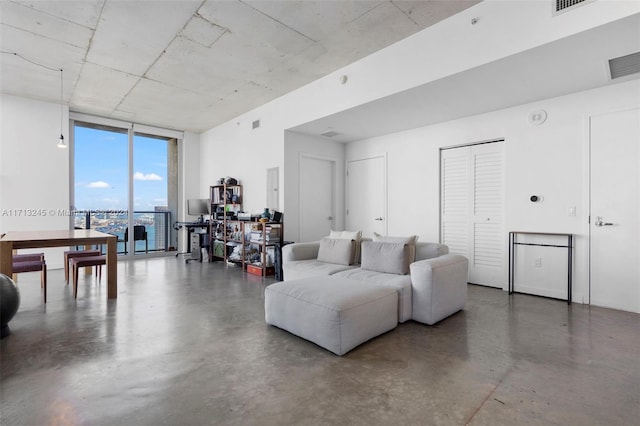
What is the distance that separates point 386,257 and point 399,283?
0.48m

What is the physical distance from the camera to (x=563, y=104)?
3.94m

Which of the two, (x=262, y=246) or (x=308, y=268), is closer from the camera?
(x=308, y=268)

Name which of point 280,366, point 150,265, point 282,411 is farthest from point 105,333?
point 150,265

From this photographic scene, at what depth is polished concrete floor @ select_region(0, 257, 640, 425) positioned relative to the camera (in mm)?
1711

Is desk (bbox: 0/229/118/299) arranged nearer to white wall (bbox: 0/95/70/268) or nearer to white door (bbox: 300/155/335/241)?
white wall (bbox: 0/95/70/268)

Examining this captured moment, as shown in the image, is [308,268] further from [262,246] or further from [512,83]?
[512,83]

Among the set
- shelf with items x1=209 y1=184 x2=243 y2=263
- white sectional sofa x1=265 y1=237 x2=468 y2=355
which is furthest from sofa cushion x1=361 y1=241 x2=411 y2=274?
shelf with items x1=209 y1=184 x2=243 y2=263

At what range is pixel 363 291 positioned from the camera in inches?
108

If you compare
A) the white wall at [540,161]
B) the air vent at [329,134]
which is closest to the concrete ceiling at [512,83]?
the white wall at [540,161]

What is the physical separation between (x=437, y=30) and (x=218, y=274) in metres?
4.84

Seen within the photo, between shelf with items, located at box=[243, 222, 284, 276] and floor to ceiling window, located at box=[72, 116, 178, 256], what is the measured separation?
333cm

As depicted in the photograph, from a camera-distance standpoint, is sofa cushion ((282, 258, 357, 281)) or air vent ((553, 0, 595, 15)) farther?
sofa cushion ((282, 258, 357, 281))

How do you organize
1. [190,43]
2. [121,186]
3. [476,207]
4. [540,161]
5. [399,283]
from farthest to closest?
1. [121,186]
2. [476,207]
3. [540,161]
4. [190,43]
5. [399,283]

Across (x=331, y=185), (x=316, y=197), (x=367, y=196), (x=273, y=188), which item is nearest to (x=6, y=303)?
(x=273, y=188)
